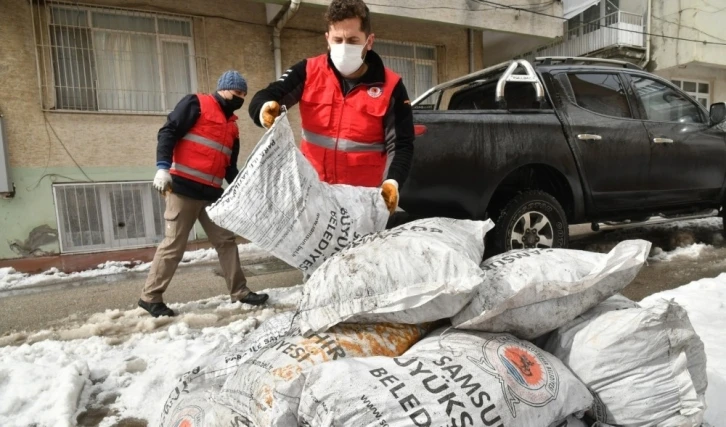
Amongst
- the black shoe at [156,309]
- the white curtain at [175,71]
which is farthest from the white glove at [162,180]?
the white curtain at [175,71]

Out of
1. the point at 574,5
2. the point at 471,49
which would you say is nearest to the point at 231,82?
the point at 471,49

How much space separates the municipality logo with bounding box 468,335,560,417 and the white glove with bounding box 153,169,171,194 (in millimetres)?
2458

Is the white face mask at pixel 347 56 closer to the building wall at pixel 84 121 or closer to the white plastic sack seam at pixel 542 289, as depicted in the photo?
the white plastic sack seam at pixel 542 289

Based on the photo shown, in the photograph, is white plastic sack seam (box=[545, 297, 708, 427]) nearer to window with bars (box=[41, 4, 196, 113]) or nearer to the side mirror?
the side mirror

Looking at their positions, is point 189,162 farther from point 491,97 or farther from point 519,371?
point 519,371

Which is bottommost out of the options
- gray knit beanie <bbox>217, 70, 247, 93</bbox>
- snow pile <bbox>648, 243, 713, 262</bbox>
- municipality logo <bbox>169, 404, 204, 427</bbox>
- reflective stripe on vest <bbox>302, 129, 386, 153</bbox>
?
snow pile <bbox>648, 243, 713, 262</bbox>

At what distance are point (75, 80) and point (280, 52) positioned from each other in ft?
9.90

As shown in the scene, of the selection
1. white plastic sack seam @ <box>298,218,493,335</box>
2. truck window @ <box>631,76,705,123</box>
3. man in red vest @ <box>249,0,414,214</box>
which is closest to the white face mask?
man in red vest @ <box>249,0,414,214</box>

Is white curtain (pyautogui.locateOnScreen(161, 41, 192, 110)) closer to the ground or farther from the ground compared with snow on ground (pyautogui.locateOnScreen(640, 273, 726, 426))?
farther from the ground

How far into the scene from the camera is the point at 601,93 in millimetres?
3957

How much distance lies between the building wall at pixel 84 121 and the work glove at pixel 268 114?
5.57m

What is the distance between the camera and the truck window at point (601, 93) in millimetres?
3832

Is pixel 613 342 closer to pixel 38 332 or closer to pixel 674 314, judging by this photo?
pixel 674 314

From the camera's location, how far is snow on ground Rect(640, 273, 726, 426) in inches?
67.4
